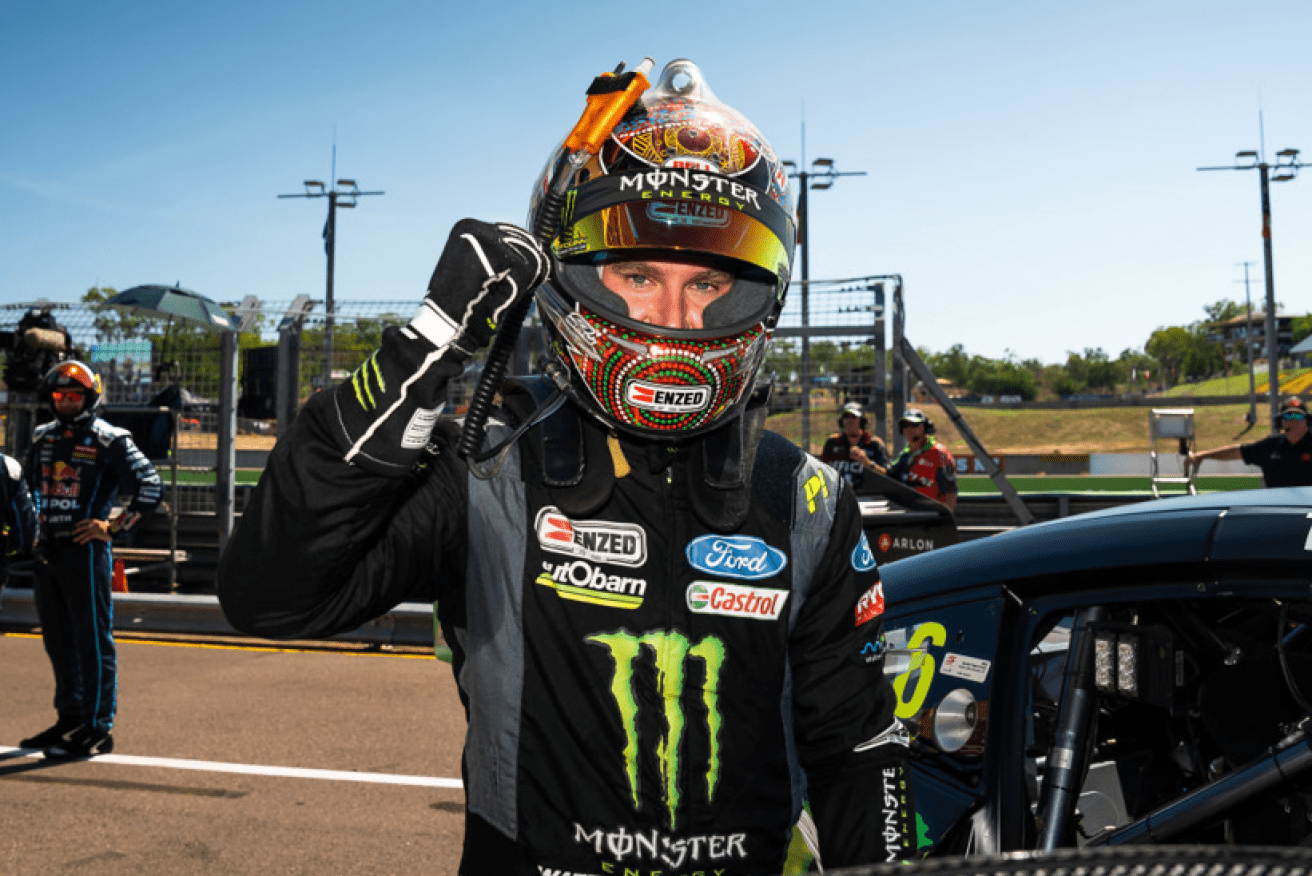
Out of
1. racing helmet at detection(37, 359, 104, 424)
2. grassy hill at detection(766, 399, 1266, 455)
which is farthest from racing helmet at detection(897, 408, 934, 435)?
grassy hill at detection(766, 399, 1266, 455)

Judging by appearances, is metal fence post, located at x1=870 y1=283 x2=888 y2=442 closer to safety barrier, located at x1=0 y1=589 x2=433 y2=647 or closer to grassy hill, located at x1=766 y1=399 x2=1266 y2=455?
safety barrier, located at x1=0 y1=589 x2=433 y2=647

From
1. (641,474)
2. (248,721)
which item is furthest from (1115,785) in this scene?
(248,721)

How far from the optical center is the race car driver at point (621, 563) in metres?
1.47

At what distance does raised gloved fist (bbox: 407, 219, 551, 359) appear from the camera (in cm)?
143

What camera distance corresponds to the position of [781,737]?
1.74 meters

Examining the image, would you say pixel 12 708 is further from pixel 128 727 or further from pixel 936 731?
pixel 936 731

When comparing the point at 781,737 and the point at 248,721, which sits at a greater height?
the point at 781,737

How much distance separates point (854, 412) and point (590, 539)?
7.76 meters

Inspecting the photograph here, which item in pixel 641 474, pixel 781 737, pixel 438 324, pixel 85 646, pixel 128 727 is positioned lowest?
pixel 128 727

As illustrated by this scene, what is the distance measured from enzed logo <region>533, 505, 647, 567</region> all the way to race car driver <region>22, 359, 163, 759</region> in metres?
4.91

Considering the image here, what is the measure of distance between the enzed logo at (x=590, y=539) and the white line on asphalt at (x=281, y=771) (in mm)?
3865

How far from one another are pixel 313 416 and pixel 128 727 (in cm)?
562

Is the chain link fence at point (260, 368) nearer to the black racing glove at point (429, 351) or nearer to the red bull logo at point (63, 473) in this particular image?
the red bull logo at point (63, 473)

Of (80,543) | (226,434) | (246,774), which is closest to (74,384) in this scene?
(80,543)
